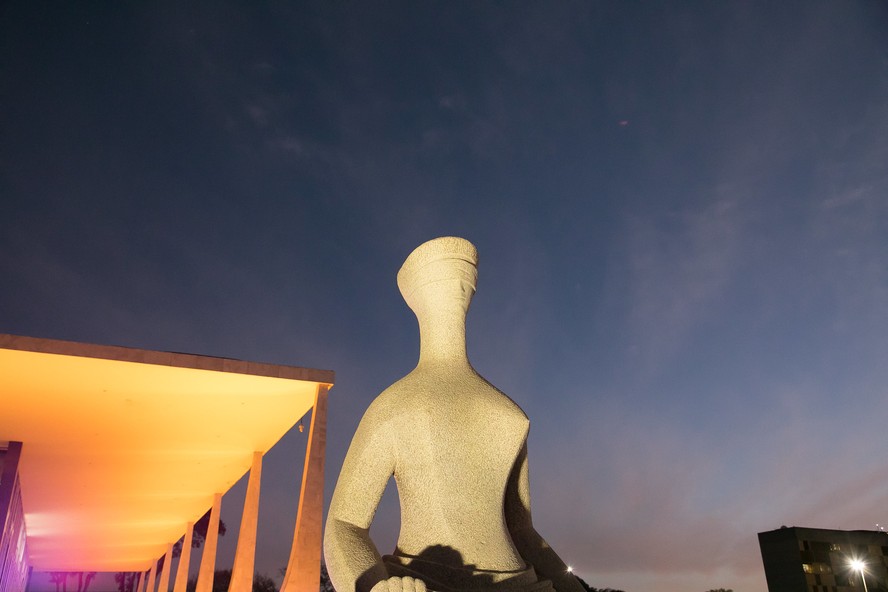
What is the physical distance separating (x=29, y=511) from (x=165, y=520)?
503 cm

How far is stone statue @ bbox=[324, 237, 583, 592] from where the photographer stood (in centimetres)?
295

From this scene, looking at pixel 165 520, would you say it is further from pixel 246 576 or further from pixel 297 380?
pixel 297 380

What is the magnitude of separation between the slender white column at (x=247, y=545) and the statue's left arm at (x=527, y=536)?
42.8 feet

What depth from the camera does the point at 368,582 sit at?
8.92 feet

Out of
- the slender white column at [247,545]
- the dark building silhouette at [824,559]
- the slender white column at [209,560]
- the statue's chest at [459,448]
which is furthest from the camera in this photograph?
the dark building silhouette at [824,559]

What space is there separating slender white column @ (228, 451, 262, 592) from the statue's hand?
1390 centimetres

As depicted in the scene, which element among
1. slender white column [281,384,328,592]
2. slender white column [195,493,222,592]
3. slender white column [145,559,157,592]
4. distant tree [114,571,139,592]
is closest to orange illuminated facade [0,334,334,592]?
slender white column [281,384,328,592]

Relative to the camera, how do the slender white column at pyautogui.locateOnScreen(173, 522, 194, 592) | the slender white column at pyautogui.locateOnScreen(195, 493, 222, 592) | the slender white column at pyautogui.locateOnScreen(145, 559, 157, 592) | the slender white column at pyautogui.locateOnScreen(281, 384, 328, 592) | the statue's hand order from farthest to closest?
→ the slender white column at pyautogui.locateOnScreen(145, 559, 157, 592) < the slender white column at pyautogui.locateOnScreen(173, 522, 194, 592) < the slender white column at pyautogui.locateOnScreen(195, 493, 222, 592) < the slender white column at pyautogui.locateOnScreen(281, 384, 328, 592) < the statue's hand

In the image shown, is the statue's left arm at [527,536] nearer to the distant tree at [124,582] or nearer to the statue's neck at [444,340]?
the statue's neck at [444,340]

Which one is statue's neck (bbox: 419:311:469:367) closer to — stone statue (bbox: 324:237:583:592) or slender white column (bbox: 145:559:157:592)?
stone statue (bbox: 324:237:583:592)

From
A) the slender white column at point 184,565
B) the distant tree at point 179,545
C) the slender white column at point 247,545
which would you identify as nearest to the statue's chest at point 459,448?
the slender white column at point 247,545

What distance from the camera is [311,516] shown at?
11.4 meters

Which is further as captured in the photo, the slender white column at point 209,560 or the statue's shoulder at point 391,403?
the slender white column at point 209,560

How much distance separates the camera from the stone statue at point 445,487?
295 centimetres
